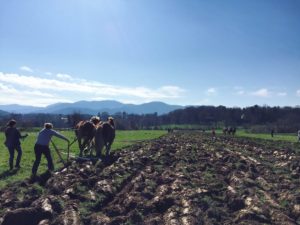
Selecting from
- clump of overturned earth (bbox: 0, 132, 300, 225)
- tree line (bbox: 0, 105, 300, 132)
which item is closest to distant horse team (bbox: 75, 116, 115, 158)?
clump of overturned earth (bbox: 0, 132, 300, 225)

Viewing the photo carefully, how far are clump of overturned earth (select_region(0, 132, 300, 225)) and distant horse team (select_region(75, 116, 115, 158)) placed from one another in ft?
15.6

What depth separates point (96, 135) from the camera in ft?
64.0

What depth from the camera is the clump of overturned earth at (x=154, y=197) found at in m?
8.57

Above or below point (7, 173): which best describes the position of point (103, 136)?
above

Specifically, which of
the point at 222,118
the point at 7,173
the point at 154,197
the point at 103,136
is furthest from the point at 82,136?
the point at 222,118

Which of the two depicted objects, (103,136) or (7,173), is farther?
(103,136)

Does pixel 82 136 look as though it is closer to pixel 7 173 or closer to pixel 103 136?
pixel 103 136

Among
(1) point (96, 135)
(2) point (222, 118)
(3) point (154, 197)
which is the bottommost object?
(3) point (154, 197)

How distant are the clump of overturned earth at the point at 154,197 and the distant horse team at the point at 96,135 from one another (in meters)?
4.74

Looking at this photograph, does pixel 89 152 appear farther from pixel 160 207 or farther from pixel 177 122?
pixel 177 122

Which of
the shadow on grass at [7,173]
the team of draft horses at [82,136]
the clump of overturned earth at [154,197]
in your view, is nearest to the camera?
the clump of overturned earth at [154,197]

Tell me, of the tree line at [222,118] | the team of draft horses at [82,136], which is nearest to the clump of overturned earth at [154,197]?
the team of draft horses at [82,136]

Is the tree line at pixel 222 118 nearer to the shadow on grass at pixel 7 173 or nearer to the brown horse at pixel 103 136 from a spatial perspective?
the brown horse at pixel 103 136

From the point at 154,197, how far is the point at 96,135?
977 centimetres
